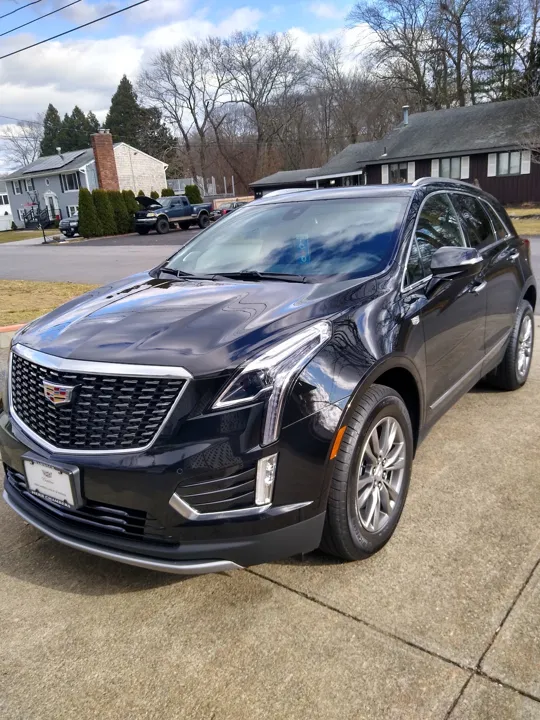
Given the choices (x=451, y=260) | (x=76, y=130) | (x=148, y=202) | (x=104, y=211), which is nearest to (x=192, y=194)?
(x=148, y=202)

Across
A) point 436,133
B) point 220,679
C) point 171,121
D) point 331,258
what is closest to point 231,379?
point 220,679

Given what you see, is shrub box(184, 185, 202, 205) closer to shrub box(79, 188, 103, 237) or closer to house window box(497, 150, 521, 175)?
shrub box(79, 188, 103, 237)

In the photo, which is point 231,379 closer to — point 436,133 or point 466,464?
point 466,464

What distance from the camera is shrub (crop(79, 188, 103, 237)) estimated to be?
36375mm

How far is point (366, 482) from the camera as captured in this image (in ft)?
8.57

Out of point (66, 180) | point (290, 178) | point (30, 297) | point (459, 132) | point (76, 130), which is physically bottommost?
point (30, 297)

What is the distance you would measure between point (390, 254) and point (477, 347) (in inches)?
46.9

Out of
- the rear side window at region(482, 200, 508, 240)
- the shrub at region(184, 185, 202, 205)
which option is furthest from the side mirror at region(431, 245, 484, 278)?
the shrub at region(184, 185, 202, 205)

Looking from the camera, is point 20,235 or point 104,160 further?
point 20,235

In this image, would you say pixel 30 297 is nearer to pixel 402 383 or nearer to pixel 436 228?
pixel 436 228

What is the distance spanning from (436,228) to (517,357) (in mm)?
1690

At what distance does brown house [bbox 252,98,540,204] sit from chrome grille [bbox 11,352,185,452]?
35203 millimetres

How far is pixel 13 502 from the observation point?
269cm

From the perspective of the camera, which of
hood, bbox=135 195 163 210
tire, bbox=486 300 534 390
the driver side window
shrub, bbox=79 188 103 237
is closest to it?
the driver side window
